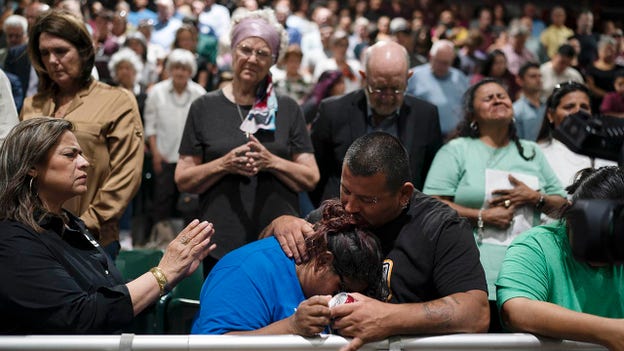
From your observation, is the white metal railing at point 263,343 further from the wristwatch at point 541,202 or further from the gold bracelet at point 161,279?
the wristwatch at point 541,202

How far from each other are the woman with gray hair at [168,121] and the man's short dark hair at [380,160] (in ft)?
13.6

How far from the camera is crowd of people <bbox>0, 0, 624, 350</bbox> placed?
2580mm

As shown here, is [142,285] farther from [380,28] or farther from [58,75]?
[380,28]

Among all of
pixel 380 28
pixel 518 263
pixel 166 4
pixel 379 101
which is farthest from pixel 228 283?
pixel 380 28

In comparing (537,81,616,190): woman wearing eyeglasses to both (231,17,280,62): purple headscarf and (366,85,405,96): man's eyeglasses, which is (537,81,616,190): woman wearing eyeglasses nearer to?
(366,85,405,96): man's eyeglasses

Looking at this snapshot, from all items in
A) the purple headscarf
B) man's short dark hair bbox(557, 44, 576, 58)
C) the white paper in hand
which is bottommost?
man's short dark hair bbox(557, 44, 576, 58)

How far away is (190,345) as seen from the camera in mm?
2336

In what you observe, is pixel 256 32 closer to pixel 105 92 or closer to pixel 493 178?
pixel 105 92

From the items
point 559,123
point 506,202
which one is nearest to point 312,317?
point 506,202

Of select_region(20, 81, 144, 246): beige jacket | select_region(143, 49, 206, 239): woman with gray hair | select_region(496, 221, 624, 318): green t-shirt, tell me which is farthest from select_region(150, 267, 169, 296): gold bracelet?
select_region(143, 49, 206, 239): woman with gray hair

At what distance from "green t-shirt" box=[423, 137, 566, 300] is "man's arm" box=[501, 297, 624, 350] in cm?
126

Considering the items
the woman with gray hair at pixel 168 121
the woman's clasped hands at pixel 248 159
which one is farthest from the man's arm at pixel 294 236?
the woman with gray hair at pixel 168 121

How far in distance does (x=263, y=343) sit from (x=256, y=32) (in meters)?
1.95

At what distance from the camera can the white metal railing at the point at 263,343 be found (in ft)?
7.59
